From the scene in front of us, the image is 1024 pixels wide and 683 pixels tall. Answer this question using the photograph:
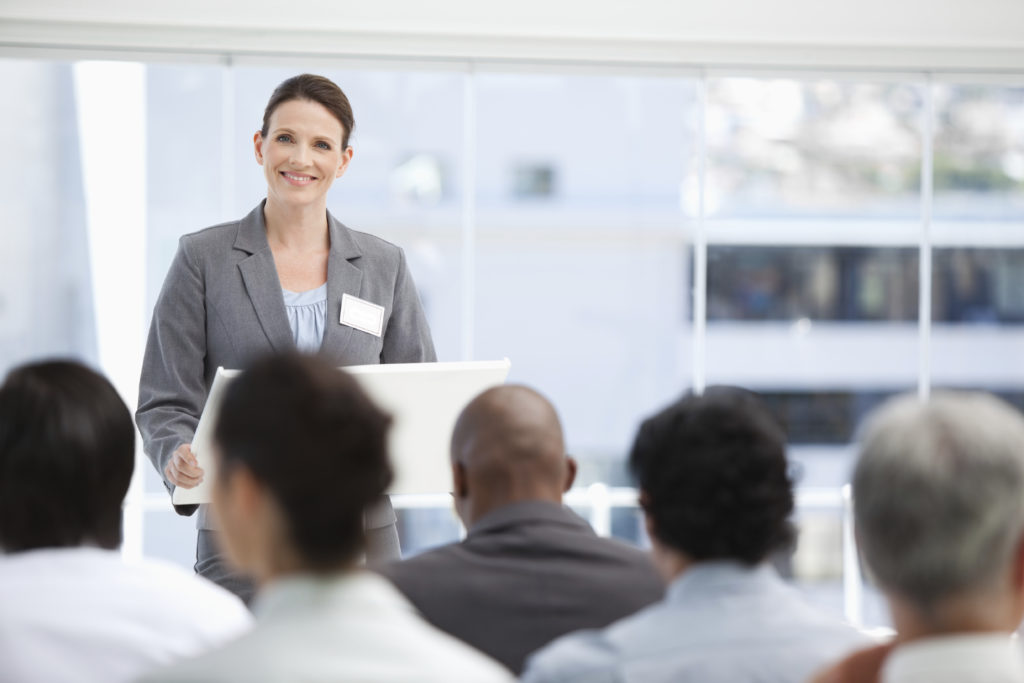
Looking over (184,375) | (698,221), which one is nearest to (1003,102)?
(698,221)

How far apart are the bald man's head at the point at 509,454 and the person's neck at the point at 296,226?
42.4 inches

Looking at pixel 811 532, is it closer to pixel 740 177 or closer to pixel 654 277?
pixel 740 177

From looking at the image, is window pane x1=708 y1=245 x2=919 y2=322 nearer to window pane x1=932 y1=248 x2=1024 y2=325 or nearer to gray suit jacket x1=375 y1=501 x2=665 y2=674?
window pane x1=932 y1=248 x2=1024 y2=325

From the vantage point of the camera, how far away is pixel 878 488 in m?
1.16

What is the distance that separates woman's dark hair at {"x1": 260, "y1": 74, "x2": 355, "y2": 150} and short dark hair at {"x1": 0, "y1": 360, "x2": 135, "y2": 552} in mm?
1358

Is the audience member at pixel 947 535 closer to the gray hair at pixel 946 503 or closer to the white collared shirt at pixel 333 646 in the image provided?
the gray hair at pixel 946 503

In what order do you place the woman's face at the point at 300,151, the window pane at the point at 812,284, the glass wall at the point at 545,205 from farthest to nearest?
1. the window pane at the point at 812,284
2. the glass wall at the point at 545,205
3. the woman's face at the point at 300,151

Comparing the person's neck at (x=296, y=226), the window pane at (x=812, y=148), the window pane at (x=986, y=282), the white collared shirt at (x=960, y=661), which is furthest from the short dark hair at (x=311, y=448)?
the window pane at (x=986, y=282)

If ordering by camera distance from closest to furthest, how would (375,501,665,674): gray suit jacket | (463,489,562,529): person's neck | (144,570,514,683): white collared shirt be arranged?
(144,570,514,683): white collared shirt, (375,501,665,674): gray suit jacket, (463,489,562,529): person's neck

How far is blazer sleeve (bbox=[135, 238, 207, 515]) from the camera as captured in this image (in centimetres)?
250

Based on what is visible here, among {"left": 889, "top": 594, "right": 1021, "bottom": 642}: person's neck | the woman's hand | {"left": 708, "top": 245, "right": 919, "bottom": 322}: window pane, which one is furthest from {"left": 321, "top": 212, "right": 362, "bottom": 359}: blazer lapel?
{"left": 708, "top": 245, "right": 919, "bottom": 322}: window pane

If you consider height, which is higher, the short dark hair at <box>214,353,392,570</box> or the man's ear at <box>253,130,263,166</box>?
the man's ear at <box>253,130,263,166</box>

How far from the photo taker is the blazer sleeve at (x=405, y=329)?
2.74 meters

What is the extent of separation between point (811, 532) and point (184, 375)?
749 centimetres
